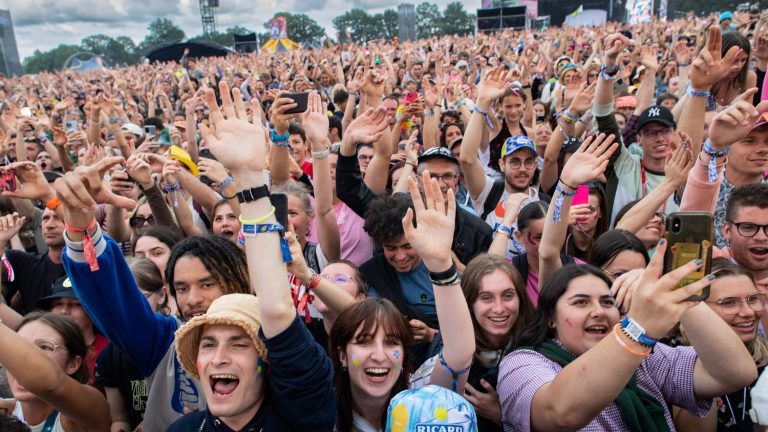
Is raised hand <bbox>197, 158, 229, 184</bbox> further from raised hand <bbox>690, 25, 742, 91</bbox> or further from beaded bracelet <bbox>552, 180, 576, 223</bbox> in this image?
raised hand <bbox>690, 25, 742, 91</bbox>

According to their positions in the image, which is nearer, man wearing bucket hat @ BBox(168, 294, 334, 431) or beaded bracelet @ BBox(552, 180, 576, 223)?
man wearing bucket hat @ BBox(168, 294, 334, 431)

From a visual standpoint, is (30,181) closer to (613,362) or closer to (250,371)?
(250,371)

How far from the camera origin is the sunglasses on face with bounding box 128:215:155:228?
443 cm

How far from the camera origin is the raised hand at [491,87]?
4.54 m

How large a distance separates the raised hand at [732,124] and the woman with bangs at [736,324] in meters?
0.91

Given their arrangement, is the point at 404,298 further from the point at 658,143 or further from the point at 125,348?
the point at 658,143

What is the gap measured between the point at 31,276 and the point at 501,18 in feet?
82.9

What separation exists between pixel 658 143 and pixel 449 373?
3214 mm

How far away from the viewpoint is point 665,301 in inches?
61.6

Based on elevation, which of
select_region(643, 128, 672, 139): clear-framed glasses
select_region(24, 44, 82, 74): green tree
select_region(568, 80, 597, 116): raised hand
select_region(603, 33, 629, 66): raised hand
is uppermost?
select_region(24, 44, 82, 74): green tree

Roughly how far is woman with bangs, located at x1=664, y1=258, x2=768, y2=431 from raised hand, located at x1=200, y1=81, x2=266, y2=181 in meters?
1.94

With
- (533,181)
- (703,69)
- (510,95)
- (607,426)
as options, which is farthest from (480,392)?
(510,95)

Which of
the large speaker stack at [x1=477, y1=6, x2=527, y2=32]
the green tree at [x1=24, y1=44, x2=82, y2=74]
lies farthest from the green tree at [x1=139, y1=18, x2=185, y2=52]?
the large speaker stack at [x1=477, y1=6, x2=527, y2=32]

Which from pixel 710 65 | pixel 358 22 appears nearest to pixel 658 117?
pixel 710 65
